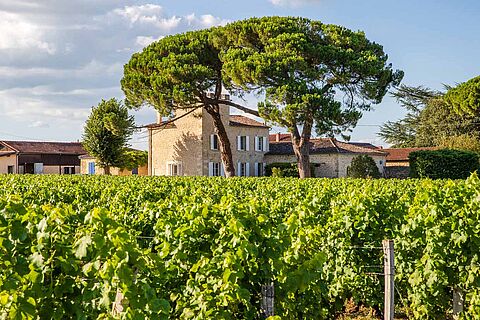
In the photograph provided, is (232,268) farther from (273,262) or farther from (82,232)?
(82,232)

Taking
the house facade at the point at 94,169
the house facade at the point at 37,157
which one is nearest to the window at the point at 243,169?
the house facade at the point at 94,169

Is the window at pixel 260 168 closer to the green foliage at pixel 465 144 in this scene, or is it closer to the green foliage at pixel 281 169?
the green foliage at pixel 281 169

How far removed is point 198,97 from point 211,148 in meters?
6.36

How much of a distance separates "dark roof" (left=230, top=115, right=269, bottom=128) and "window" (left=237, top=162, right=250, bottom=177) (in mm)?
2664

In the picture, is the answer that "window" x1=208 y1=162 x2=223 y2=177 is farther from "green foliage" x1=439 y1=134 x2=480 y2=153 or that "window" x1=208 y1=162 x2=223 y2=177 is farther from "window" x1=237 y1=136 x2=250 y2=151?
"green foliage" x1=439 y1=134 x2=480 y2=153

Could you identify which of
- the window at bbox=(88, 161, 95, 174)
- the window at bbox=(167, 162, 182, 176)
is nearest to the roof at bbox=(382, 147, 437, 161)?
the window at bbox=(167, 162, 182, 176)

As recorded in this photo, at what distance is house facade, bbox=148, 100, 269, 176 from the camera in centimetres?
4069

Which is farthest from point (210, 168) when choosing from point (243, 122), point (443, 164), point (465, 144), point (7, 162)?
point (7, 162)

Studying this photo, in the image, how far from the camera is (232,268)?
4582 millimetres

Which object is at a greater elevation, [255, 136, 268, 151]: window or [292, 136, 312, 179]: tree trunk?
[255, 136, 268, 151]: window

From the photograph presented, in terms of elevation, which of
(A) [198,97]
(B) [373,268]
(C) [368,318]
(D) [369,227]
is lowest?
(C) [368,318]

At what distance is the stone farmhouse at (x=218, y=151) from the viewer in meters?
40.8

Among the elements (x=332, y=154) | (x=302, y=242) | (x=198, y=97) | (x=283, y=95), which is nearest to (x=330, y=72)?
(x=283, y=95)

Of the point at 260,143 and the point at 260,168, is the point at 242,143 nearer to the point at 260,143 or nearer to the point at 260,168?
the point at 260,143
